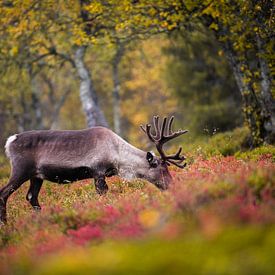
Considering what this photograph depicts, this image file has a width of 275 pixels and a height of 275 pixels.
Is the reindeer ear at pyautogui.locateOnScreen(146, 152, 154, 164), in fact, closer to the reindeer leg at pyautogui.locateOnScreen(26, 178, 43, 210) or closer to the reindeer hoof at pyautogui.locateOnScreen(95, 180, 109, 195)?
Result: the reindeer hoof at pyautogui.locateOnScreen(95, 180, 109, 195)

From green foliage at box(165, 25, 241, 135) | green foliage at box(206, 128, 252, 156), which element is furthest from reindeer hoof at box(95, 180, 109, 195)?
green foliage at box(165, 25, 241, 135)

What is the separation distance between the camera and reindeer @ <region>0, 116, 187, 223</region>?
1013 centimetres

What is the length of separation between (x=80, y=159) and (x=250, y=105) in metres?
5.96

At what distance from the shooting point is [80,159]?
10.2 meters

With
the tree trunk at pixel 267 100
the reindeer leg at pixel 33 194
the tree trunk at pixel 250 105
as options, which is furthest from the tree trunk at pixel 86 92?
the reindeer leg at pixel 33 194

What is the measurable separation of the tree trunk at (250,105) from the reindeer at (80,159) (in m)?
4.56

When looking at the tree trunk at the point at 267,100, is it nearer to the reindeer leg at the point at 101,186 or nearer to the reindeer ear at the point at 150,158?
the reindeer ear at the point at 150,158

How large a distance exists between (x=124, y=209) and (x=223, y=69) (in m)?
15.6

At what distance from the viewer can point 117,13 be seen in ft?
55.4

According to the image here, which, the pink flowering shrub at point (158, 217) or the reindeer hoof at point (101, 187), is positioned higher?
the pink flowering shrub at point (158, 217)

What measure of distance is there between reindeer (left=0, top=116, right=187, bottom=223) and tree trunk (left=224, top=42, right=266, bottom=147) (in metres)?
4.56

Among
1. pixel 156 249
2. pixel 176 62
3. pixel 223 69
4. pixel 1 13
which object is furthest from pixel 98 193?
pixel 176 62

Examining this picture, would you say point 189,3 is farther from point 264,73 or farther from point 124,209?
point 124,209

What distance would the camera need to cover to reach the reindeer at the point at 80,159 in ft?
33.2
